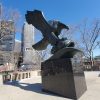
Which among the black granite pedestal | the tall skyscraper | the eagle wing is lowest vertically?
the black granite pedestal

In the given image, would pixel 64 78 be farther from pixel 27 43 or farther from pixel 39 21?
pixel 27 43

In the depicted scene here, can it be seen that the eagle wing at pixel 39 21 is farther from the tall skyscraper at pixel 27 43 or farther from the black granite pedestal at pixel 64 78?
the tall skyscraper at pixel 27 43

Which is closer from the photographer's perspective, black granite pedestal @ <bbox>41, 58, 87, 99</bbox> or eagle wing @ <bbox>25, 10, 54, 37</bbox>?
black granite pedestal @ <bbox>41, 58, 87, 99</bbox>

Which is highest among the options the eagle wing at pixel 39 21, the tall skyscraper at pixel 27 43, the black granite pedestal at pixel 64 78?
the tall skyscraper at pixel 27 43

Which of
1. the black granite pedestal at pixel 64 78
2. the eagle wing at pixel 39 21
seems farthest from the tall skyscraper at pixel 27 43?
the black granite pedestal at pixel 64 78

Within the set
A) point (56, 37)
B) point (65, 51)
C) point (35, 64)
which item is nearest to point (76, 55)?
point (65, 51)

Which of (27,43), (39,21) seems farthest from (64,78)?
(27,43)

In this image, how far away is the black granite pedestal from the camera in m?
9.71

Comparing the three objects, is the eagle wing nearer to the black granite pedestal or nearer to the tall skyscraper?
the black granite pedestal

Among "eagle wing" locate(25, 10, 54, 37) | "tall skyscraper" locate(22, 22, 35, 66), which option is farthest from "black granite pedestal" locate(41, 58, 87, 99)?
"tall skyscraper" locate(22, 22, 35, 66)

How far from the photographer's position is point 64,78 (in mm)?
10039

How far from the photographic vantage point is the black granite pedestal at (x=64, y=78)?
9711 millimetres

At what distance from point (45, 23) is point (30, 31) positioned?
3577 centimetres

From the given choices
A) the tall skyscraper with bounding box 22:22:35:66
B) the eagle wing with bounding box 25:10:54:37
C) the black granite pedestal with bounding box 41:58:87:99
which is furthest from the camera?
Result: the tall skyscraper with bounding box 22:22:35:66
